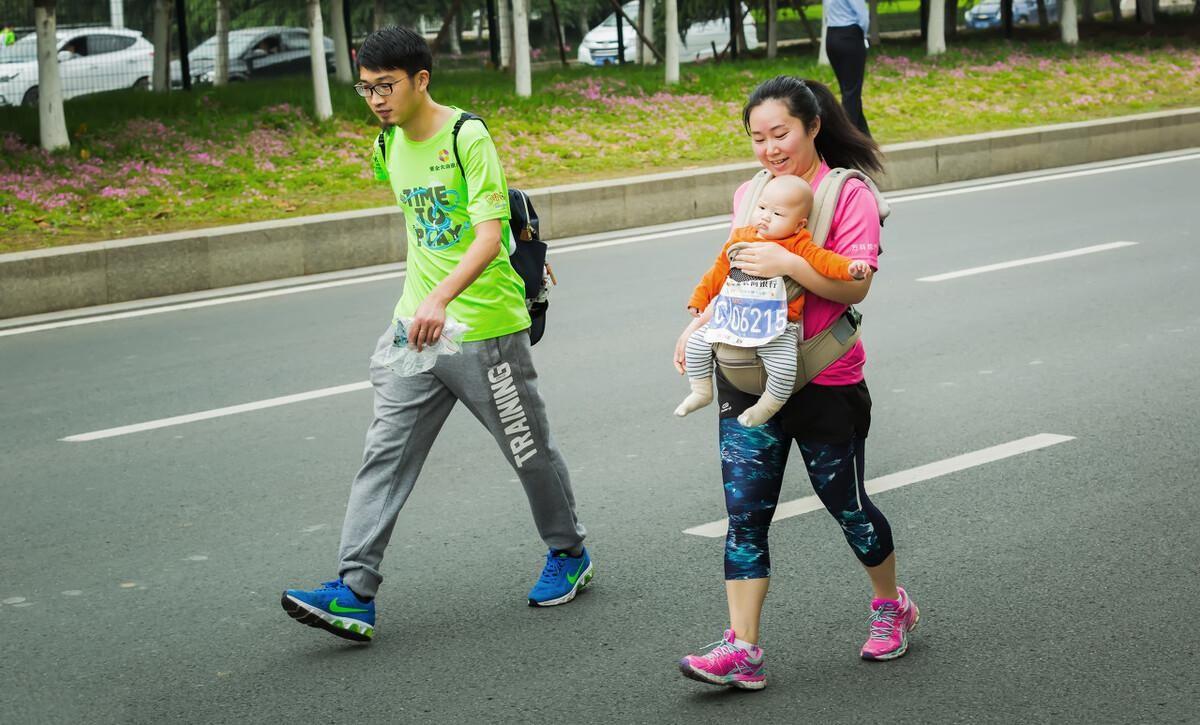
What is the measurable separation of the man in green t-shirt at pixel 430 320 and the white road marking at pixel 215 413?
9.27 feet

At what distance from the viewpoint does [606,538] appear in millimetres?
5172

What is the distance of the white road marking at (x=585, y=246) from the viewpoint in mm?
9643

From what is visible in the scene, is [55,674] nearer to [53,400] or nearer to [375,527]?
[375,527]

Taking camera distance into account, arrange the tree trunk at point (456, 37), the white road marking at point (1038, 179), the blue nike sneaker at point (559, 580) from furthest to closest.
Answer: the tree trunk at point (456, 37) < the white road marking at point (1038, 179) < the blue nike sneaker at point (559, 580)

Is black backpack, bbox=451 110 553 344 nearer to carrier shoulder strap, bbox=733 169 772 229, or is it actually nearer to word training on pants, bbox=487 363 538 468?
word training on pants, bbox=487 363 538 468

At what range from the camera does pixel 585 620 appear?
4.45 metres

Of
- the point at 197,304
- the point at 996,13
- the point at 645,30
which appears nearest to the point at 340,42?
the point at 645,30

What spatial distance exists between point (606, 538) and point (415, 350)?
49.8 inches

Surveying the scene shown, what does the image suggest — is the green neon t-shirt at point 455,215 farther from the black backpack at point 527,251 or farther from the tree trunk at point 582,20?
the tree trunk at point 582,20

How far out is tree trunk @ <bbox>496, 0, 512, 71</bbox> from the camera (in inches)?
940

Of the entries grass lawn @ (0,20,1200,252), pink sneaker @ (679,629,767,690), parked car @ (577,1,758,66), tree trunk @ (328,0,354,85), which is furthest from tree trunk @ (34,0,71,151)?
parked car @ (577,1,758,66)

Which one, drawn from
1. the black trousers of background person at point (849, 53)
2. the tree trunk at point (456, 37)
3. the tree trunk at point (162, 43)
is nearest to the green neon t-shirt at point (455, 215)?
the black trousers of background person at point (849, 53)

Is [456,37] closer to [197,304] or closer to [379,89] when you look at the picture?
[197,304]

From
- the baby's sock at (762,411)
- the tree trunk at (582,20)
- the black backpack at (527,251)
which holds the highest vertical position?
the tree trunk at (582,20)
